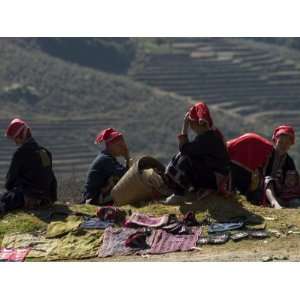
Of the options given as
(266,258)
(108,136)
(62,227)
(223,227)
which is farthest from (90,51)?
(266,258)

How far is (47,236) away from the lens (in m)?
10.0

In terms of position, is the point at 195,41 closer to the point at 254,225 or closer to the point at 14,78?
the point at 14,78

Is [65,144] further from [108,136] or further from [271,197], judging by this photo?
[271,197]

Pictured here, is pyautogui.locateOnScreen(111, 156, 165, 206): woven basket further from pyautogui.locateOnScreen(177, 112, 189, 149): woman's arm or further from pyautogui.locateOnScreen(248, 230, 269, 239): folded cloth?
pyautogui.locateOnScreen(248, 230, 269, 239): folded cloth

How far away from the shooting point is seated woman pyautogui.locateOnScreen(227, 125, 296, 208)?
1123 centimetres

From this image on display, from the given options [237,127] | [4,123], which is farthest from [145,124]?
[4,123]

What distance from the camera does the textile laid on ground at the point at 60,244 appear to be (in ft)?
31.3

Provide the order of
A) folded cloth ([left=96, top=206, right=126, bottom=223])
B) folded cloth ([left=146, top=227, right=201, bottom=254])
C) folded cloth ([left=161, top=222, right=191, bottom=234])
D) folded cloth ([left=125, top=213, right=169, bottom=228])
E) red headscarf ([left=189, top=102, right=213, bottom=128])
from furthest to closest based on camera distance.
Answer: red headscarf ([left=189, top=102, right=213, bottom=128]) < folded cloth ([left=96, top=206, right=126, bottom=223]) < folded cloth ([left=125, top=213, right=169, bottom=228]) < folded cloth ([left=161, top=222, right=191, bottom=234]) < folded cloth ([left=146, top=227, right=201, bottom=254])

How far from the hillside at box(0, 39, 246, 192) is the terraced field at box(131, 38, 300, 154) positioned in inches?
83.3

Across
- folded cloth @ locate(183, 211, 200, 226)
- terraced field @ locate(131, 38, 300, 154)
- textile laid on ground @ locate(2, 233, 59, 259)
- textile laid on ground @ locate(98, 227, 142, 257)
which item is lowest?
terraced field @ locate(131, 38, 300, 154)

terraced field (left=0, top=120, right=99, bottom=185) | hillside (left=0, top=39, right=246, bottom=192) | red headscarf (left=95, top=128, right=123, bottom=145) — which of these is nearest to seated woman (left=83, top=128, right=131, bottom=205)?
red headscarf (left=95, top=128, right=123, bottom=145)

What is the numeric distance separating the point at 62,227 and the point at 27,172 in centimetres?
106

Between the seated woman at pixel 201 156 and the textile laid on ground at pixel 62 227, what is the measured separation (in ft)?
3.23

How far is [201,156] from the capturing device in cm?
1058
